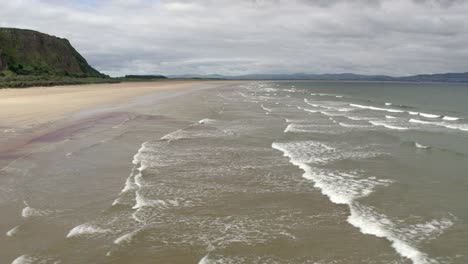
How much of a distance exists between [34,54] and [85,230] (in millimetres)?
122934

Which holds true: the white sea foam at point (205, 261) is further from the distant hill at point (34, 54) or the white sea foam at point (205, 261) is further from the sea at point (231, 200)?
the distant hill at point (34, 54)

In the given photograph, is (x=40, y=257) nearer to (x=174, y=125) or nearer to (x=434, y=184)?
(x=434, y=184)

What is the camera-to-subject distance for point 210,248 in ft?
27.4

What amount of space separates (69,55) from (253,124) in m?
123

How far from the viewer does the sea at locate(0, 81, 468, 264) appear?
27.1ft

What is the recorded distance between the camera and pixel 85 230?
9.12 meters

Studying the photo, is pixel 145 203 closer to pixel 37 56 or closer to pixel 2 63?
pixel 2 63

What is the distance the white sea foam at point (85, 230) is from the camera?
8906 millimetres

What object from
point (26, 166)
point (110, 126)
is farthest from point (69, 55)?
point (26, 166)

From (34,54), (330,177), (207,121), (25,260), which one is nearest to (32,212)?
(25,260)

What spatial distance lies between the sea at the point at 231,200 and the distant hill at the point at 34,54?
94.8 metres

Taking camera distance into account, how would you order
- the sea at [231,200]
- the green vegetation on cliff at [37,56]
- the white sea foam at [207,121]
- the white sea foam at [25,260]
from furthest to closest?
the green vegetation on cliff at [37,56] < the white sea foam at [207,121] < the sea at [231,200] < the white sea foam at [25,260]

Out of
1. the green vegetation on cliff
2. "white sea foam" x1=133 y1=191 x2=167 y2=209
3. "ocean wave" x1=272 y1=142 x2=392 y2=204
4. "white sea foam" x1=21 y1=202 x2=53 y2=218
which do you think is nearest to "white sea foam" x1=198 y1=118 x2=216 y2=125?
"ocean wave" x1=272 y1=142 x2=392 y2=204

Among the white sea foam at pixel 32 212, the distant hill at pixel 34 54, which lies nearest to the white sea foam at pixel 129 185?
the white sea foam at pixel 32 212
